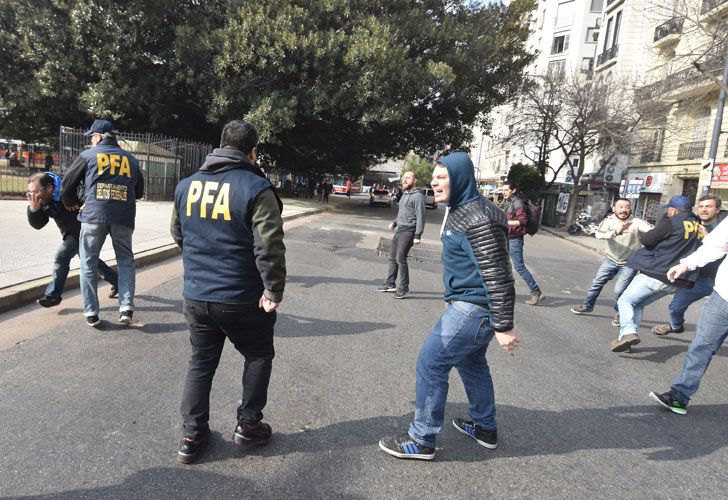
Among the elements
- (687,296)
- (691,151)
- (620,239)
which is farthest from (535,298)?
(691,151)

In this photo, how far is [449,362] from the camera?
8.98 feet

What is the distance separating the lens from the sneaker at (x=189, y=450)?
8.51 feet

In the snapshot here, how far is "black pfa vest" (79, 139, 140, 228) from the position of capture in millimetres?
4441

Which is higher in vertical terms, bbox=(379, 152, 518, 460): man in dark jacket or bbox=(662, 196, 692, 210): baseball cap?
bbox=(662, 196, 692, 210): baseball cap

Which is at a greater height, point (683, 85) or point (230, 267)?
point (683, 85)

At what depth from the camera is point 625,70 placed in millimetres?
31219

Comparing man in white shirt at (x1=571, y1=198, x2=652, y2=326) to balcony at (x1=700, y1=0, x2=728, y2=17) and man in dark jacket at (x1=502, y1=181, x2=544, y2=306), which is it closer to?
man in dark jacket at (x1=502, y1=181, x2=544, y2=306)

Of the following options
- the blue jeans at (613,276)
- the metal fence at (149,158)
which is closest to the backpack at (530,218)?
the blue jeans at (613,276)

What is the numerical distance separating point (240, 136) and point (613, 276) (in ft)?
18.5

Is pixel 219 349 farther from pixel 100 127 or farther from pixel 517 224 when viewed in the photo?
pixel 517 224

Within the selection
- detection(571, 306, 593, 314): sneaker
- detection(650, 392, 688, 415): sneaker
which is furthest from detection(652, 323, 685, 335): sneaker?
detection(650, 392, 688, 415): sneaker

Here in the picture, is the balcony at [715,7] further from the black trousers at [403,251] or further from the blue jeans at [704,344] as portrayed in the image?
the blue jeans at [704,344]

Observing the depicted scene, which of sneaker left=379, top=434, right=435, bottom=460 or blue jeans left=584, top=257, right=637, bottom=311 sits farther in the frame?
blue jeans left=584, top=257, right=637, bottom=311

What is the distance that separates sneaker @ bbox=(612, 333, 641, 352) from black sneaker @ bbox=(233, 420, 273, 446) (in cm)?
366
